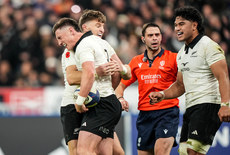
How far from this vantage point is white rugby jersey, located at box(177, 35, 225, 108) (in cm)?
555

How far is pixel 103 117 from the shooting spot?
5453 millimetres

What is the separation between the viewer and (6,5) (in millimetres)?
13328

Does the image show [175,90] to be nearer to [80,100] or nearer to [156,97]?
[156,97]

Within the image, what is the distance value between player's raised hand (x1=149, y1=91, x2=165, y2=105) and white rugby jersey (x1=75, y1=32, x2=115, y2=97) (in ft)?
2.58

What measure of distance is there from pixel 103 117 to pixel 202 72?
141cm

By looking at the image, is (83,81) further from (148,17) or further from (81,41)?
(148,17)

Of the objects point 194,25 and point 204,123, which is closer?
point 204,123

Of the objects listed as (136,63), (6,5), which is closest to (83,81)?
(136,63)

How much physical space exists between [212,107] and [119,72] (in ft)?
4.29

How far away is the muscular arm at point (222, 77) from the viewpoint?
530cm

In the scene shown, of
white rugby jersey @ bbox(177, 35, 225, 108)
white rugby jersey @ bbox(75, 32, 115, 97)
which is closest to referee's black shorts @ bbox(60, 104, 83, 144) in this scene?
white rugby jersey @ bbox(75, 32, 115, 97)

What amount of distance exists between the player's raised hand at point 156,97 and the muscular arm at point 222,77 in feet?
3.38

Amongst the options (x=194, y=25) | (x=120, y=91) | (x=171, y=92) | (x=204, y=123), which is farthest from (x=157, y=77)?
(x=204, y=123)

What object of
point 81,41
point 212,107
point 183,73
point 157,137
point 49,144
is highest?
point 81,41
